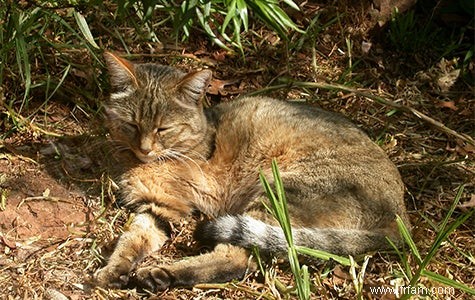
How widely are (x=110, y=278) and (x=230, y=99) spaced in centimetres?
197

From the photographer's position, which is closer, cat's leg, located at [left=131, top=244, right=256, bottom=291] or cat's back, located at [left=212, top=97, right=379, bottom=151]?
cat's leg, located at [left=131, top=244, right=256, bottom=291]

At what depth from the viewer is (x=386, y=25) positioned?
225 inches

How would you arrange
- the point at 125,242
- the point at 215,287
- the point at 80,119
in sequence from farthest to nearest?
the point at 80,119
the point at 125,242
the point at 215,287

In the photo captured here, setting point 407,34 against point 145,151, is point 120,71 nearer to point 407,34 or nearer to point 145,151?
point 145,151

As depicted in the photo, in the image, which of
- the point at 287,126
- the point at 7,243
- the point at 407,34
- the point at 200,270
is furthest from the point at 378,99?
the point at 7,243

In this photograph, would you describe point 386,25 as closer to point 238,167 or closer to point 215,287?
point 238,167

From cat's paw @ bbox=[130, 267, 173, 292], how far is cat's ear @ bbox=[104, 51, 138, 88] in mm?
1160

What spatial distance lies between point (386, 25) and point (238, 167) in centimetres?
232

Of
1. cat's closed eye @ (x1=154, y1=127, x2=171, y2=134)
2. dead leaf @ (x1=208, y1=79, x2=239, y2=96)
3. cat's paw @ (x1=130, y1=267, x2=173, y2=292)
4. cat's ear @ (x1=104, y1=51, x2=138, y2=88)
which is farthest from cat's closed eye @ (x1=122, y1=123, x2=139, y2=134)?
dead leaf @ (x1=208, y1=79, x2=239, y2=96)

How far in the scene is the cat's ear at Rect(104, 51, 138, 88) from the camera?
154 inches

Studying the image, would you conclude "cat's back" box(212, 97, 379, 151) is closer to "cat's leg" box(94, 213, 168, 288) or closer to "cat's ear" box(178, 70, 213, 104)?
"cat's ear" box(178, 70, 213, 104)

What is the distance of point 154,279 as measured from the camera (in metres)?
3.43

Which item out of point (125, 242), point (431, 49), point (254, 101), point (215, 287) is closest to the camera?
point (215, 287)

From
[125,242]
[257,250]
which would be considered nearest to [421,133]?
[257,250]
